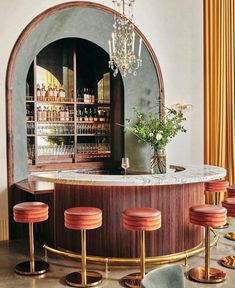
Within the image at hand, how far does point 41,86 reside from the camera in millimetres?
6891

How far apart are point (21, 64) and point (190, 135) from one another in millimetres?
3200

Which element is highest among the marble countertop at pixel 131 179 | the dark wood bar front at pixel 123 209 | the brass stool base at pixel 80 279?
the marble countertop at pixel 131 179

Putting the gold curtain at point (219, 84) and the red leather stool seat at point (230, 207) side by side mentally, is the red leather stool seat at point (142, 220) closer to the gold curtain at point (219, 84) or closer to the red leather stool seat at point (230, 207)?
the red leather stool seat at point (230, 207)

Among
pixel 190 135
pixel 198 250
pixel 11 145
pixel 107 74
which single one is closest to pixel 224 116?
pixel 190 135

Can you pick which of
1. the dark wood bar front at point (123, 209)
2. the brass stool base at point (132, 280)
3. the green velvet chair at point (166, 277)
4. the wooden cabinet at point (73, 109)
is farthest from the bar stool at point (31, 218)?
the green velvet chair at point (166, 277)

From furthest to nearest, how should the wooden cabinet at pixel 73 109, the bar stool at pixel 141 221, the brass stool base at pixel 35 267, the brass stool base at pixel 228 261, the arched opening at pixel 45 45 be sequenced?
the wooden cabinet at pixel 73 109
the arched opening at pixel 45 45
the brass stool base at pixel 228 261
the brass stool base at pixel 35 267
the bar stool at pixel 141 221

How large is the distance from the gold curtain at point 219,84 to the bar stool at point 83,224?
3.59m

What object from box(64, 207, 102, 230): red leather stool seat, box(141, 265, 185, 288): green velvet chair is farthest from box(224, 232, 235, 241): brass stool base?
box(141, 265, 185, 288): green velvet chair

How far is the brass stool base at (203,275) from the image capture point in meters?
3.99

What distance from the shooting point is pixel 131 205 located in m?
4.45

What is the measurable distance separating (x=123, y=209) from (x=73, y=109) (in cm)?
303

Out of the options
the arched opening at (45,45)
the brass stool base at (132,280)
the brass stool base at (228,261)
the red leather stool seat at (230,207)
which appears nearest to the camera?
the brass stool base at (132,280)

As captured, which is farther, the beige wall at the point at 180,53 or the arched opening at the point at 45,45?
the beige wall at the point at 180,53

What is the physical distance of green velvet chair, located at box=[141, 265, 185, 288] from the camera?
205 cm
